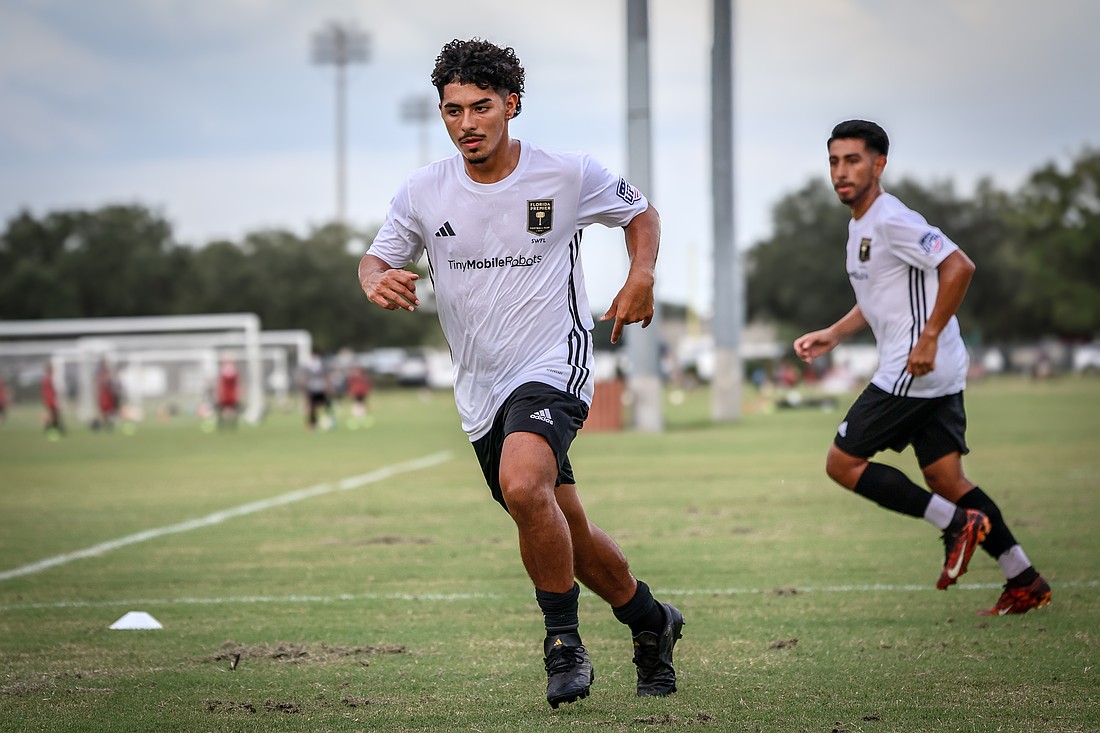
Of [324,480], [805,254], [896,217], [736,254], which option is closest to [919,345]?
[896,217]

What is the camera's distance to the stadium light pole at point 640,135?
25469mm

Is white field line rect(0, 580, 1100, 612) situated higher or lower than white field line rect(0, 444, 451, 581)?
higher

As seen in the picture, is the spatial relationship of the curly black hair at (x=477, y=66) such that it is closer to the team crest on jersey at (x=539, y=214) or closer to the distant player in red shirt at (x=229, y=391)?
the team crest on jersey at (x=539, y=214)

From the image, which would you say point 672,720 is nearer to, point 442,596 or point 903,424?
point 903,424

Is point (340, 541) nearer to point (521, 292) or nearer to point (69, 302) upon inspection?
point (521, 292)

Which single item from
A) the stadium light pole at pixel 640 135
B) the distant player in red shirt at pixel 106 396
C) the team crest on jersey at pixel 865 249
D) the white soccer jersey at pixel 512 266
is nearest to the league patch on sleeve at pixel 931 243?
the team crest on jersey at pixel 865 249

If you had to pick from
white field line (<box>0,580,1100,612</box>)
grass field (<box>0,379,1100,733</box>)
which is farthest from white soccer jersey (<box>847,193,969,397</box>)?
white field line (<box>0,580,1100,612</box>)

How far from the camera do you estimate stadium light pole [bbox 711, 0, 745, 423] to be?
94.7 ft

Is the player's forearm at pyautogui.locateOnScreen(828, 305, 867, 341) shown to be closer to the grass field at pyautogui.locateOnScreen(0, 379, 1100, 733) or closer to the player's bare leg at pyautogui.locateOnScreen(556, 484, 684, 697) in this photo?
the grass field at pyautogui.locateOnScreen(0, 379, 1100, 733)

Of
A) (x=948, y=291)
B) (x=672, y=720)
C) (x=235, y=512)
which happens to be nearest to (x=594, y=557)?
(x=672, y=720)

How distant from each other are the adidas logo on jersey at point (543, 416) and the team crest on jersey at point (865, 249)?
2.66m

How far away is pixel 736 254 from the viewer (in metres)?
29.6

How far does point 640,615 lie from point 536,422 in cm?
87

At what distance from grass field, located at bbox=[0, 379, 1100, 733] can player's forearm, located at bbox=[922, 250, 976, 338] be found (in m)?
1.38
